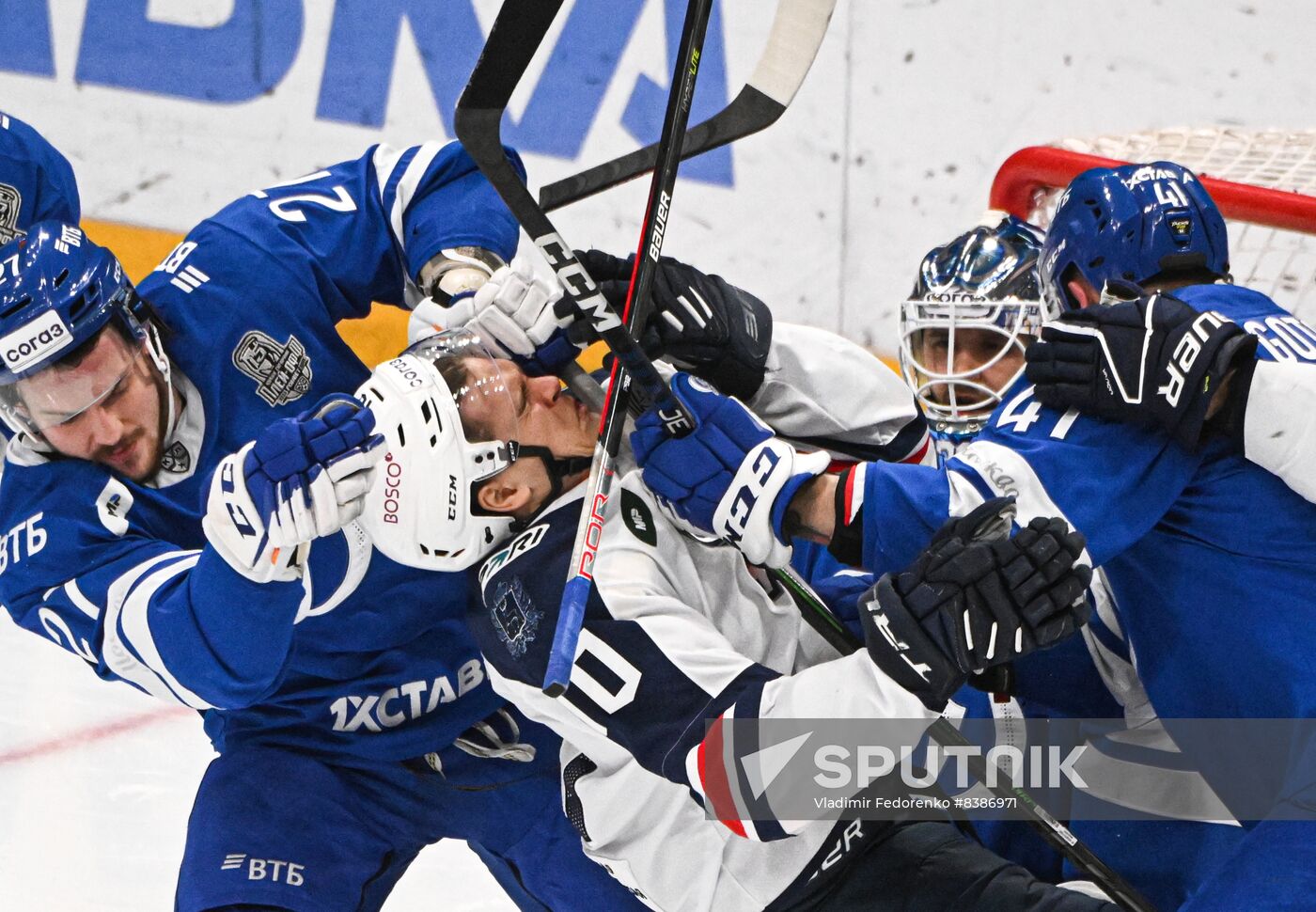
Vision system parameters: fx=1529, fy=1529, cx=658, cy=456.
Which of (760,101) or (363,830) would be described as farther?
(363,830)

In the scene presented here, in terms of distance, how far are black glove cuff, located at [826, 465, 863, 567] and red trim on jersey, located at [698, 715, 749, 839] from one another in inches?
12.8

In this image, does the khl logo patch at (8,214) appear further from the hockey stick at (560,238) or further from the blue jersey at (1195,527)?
the blue jersey at (1195,527)

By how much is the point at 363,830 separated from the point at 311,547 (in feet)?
1.90

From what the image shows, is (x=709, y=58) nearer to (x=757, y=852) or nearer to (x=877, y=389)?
(x=877, y=389)

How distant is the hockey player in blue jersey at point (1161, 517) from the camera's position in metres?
2.05

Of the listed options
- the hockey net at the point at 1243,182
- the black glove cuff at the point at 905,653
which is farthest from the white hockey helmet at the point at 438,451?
the hockey net at the point at 1243,182

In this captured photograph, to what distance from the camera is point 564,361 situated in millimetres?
2322

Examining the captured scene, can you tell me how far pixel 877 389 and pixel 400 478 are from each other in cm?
89

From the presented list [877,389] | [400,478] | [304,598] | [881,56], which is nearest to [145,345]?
[304,598]

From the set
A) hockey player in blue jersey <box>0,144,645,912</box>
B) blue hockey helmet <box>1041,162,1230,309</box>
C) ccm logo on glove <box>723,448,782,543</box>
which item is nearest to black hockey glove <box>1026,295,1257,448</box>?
blue hockey helmet <box>1041,162,1230,309</box>

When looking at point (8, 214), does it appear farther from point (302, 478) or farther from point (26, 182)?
point (302, 478)

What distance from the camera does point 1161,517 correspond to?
213 centimetres

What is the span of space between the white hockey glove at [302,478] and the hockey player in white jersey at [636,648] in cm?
5

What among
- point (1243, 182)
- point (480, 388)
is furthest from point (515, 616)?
point (1243, 182)
